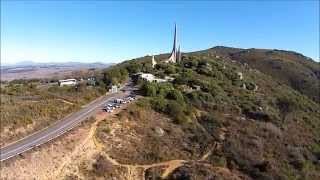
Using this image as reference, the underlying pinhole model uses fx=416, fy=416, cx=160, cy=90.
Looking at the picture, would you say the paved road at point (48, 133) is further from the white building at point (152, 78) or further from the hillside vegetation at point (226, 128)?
the white building at point (152, 78)

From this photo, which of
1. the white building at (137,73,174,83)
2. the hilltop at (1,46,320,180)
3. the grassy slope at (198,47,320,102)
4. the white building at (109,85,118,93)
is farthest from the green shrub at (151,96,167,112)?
the grassy slope at (198,47,320,102)

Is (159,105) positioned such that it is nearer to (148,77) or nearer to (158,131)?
(158,131)

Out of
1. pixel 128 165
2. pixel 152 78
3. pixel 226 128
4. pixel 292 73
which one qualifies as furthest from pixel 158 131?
pixel 292 73

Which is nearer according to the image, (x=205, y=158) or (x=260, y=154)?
(x=205, y=158)

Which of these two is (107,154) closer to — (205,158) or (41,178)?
(41,178)

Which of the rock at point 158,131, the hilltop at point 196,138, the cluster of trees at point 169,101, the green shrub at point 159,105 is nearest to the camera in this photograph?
the hilltop at point 196,138

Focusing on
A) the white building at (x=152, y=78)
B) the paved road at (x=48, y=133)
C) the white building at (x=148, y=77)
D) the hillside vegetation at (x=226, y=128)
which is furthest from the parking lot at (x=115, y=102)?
the white building at (x=148, y=77)

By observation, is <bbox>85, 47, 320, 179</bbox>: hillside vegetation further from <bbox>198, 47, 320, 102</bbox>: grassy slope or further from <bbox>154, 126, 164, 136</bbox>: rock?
<bbox>198, 47, 320, 102</bbox>: grassy slope

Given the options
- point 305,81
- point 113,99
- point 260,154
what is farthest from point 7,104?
point 305,81
